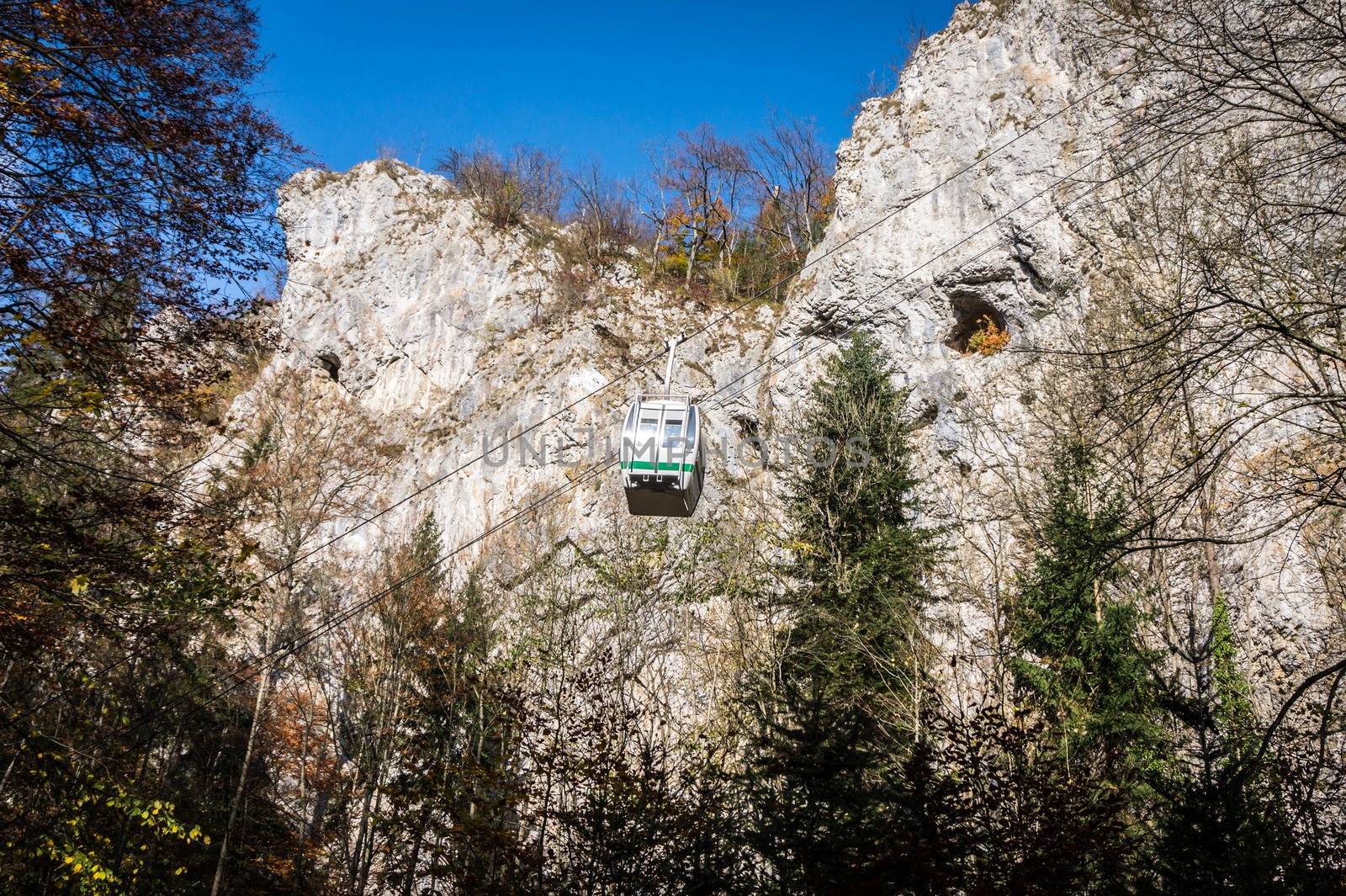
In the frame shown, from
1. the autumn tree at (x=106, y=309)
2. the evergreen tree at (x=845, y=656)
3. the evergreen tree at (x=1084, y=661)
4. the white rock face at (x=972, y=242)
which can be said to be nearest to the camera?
the autumn tree at (x=106, y=309)

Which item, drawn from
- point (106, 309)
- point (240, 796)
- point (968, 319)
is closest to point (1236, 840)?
point (106, 309)

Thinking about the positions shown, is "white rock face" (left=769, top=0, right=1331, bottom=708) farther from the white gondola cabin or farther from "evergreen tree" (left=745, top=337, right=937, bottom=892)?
the white gondola cabin

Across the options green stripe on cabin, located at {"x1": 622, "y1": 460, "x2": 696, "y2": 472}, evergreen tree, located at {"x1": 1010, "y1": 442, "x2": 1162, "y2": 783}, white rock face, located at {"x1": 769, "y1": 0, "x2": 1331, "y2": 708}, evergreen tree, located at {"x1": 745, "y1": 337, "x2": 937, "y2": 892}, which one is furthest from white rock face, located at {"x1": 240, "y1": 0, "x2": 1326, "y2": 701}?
green stripe on cabin, located at {"x1": 622, "y1": 460, "x2": 696, "y2": 472}

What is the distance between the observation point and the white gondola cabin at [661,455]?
11617 mm

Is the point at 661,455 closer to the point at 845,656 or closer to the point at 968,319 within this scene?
the point at 845,656

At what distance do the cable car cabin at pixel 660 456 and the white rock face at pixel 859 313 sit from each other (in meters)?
5.11

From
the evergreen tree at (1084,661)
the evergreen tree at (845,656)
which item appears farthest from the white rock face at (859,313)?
the evergreen tree at (845,656)

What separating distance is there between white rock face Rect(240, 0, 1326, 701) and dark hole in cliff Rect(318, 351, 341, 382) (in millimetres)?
67

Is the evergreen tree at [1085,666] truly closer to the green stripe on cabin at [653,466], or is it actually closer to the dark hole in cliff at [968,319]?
the green stripe on cabin at [653,466]

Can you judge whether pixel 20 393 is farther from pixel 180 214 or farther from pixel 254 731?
pixel 254 731

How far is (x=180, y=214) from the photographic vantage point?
20.8ft

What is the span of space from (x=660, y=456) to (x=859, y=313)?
13.7 metres

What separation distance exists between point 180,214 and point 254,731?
1349 cm

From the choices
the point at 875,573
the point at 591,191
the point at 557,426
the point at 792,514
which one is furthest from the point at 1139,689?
the point at 591,191
